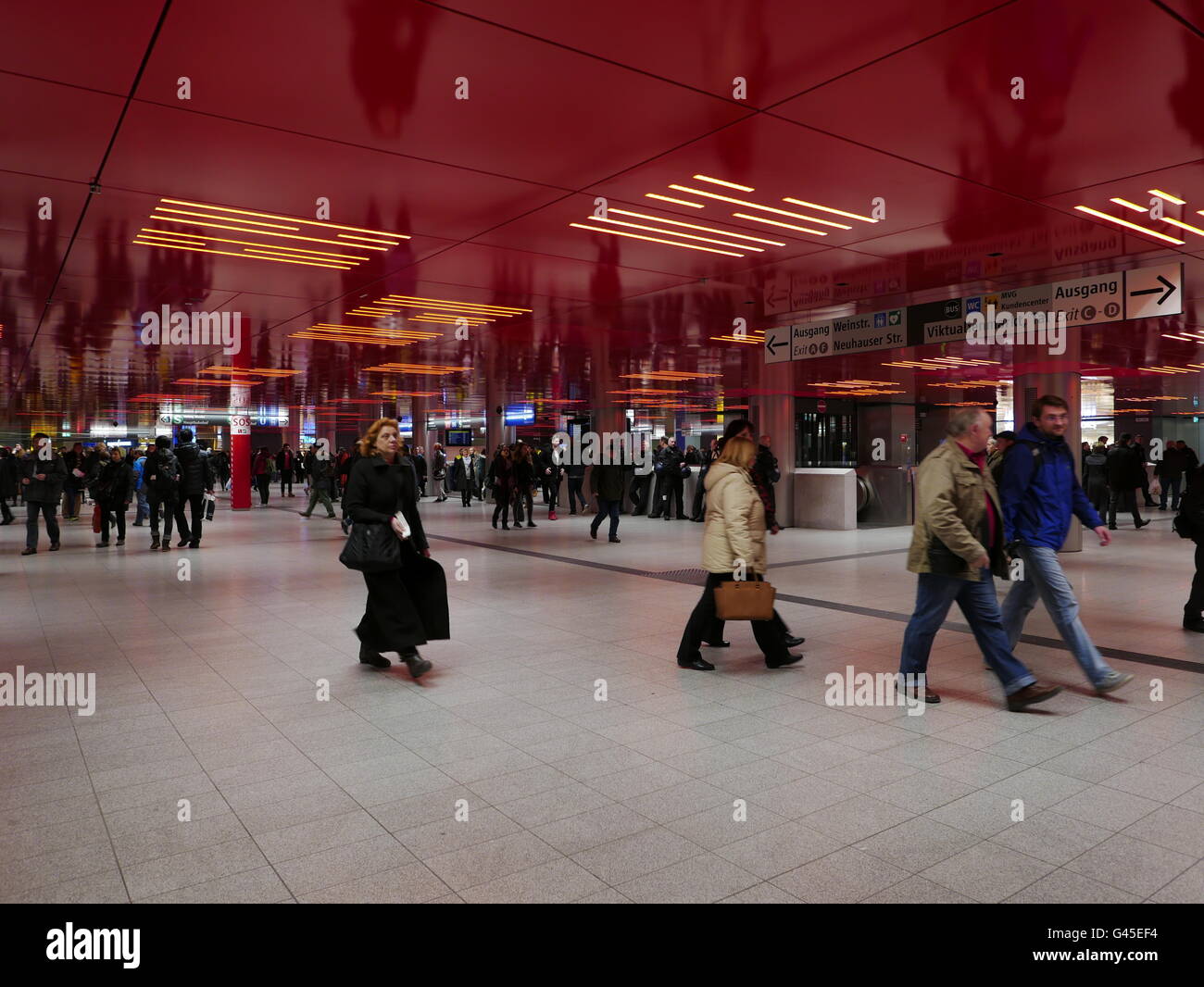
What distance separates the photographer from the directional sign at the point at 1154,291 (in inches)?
384

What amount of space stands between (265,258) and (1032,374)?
1091 centimetres

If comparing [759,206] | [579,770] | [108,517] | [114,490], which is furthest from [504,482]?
[579,770]

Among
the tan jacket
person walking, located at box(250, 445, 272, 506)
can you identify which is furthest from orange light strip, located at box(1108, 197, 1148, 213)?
person walking, located at box(250, 445, 272, 506)

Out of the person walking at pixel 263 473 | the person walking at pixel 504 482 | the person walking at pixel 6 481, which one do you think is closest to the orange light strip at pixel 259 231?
the person walking at pixel 504 482

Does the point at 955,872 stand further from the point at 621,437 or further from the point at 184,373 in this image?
the point at 184,373

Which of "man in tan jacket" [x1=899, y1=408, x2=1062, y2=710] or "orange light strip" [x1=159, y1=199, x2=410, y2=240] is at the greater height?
"orange light strip" [x1=159, y1=199, x2=410, y2=240]

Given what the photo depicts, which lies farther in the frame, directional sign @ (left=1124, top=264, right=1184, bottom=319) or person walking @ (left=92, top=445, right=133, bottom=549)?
person walking @ (left=92, top=445, right=133, bottom=549)

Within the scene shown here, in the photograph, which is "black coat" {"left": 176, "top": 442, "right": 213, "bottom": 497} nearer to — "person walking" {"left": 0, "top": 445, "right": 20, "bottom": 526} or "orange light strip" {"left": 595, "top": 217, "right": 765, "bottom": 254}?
"person walking" {"left": 0, "top": 445, "right": 20, "bottom": 526}

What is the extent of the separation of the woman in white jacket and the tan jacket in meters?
1.09

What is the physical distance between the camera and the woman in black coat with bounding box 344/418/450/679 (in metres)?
6.07

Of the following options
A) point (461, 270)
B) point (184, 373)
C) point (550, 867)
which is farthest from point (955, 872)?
point (184, 373)

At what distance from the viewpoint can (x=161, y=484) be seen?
47.1 ft

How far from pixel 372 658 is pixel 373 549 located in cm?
87

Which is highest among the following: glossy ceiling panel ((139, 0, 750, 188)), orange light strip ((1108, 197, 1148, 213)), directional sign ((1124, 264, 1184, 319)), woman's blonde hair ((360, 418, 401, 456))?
glossy ceiling panel ((139, 0, 750, 188))
